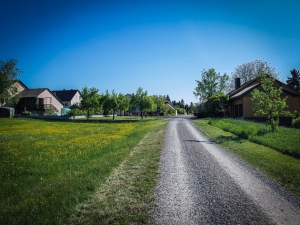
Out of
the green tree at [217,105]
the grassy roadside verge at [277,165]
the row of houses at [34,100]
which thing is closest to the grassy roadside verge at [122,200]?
the grassy roadside verge at [277,165]

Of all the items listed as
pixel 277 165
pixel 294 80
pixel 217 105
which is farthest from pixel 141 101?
pixel 294 80

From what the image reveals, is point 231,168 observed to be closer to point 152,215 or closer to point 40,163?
point 152,215

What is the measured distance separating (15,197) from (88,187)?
2.00 meters

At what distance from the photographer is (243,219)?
3.87 m

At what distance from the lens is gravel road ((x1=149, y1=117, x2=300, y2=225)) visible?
3912mm

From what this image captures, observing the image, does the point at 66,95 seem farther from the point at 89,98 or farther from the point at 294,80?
the point at 294,80

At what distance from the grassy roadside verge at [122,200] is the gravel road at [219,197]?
0.33m

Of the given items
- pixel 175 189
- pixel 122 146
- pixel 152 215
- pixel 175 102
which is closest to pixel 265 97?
pixel 122 146

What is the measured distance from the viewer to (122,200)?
473cm

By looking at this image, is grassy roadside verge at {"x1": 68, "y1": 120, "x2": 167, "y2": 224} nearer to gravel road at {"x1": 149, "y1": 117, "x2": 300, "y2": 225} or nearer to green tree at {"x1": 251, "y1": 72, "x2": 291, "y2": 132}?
gravel road at {"x1": 149, "y1": 117, "x2": 300, "y2": 225}

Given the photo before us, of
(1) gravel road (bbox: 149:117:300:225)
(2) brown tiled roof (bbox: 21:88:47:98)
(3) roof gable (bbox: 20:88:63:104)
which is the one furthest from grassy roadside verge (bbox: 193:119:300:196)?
(2) brown tiled roof (bbox: 21:88:47:98)

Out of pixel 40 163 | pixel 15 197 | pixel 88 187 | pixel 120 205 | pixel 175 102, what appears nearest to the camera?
pixel 120 205

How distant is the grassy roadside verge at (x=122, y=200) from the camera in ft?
12.9

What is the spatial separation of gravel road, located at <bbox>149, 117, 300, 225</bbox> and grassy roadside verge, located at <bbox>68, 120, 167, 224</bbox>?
329 millimetres
